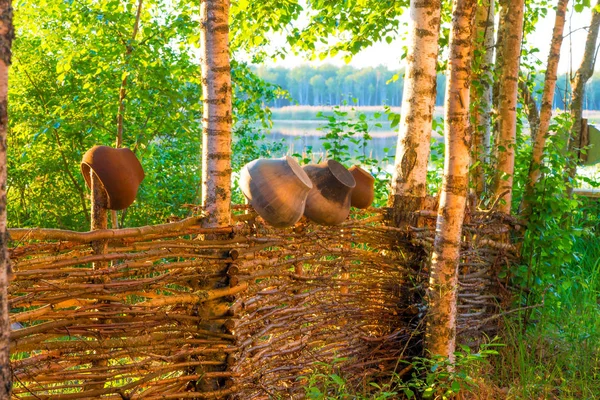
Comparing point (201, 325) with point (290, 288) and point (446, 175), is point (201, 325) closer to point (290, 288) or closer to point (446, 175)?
point (290, 288)

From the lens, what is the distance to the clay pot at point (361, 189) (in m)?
4.25

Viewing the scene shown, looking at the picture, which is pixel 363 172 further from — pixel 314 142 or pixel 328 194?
pixel 314 142

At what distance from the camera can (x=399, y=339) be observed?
4.61 metres

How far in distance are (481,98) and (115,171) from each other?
3832mm

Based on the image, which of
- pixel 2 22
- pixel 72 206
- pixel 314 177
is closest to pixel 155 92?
pixel 72 206

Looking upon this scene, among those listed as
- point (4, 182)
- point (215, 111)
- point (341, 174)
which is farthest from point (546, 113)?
point (4, 182)

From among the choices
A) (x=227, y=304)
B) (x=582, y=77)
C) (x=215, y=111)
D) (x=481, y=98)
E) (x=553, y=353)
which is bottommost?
(x=553, y=353)

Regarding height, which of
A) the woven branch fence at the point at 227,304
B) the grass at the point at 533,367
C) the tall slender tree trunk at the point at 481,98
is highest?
the tall slender tree trunk at the point at 481,98

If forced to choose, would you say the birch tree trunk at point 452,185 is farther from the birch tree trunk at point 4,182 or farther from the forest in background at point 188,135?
the birch tree trunk at point 4,182

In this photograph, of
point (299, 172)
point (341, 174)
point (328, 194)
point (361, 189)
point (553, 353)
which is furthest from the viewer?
point (553, 353)

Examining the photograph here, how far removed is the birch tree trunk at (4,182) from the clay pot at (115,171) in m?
1.17

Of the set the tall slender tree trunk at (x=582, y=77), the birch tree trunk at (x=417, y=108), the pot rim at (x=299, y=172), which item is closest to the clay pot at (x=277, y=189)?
the pot rim at (x=299, y=172)

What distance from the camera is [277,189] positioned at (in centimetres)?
358

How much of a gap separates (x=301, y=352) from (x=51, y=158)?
6.29m
